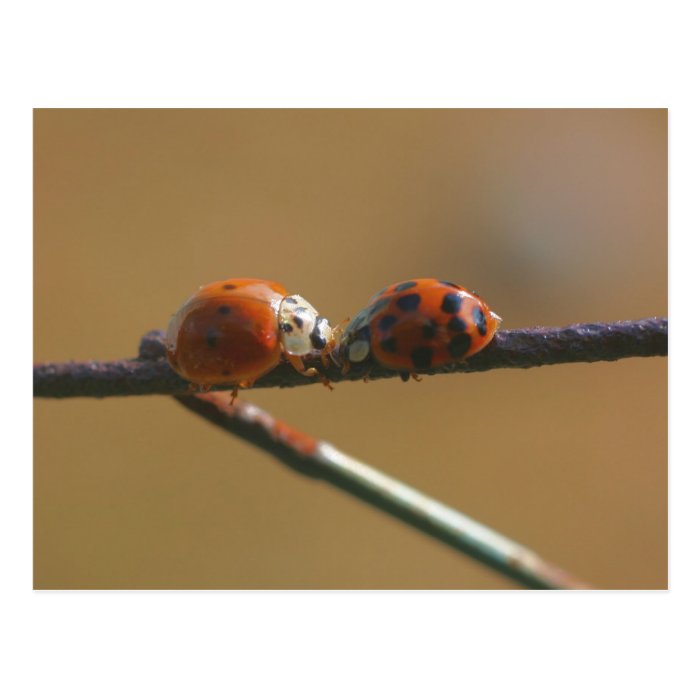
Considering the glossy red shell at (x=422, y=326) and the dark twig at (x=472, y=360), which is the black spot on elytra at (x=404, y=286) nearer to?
the glossy red shell at (x=422, y=326)

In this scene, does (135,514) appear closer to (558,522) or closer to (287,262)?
(287,262)

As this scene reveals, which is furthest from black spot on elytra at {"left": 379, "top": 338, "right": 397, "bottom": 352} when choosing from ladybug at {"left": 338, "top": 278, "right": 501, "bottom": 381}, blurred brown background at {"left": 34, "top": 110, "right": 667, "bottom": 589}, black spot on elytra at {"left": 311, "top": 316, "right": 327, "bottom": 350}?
blurred brown background at {"left": 34, "top": 110, "right": 667, "bottom": 589}

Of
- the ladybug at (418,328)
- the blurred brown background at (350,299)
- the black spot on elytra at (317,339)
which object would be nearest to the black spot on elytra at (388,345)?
the ladybug at (418,328)

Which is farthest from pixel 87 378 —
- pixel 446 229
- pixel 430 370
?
pixel 446 229

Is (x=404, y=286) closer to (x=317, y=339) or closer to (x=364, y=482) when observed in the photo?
(x=317, y=339)

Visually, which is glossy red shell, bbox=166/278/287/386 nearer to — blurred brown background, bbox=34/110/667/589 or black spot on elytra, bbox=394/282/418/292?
black spot on elytra, bbox=394/282/418/292

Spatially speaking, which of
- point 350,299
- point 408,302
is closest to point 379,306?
point 408,302

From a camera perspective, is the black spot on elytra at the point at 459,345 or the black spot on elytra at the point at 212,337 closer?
the black spot on elytra at the point at 459,345
